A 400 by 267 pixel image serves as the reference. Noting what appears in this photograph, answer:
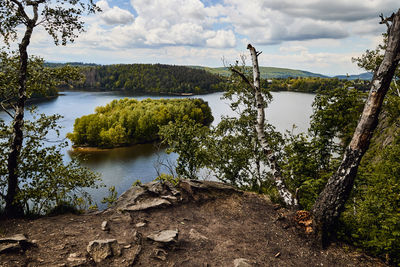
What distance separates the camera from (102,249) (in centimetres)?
A: 582

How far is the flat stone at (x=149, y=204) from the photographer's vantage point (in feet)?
28.4

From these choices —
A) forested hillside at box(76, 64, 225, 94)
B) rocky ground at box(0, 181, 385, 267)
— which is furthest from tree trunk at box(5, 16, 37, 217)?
forested hillside at box(76, 64, 225, 94)

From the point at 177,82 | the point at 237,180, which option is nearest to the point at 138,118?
the point at 237,180

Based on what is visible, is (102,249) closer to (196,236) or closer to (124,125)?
(196,236)

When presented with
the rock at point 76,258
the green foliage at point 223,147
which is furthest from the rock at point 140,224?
the green foliage at point 223,147

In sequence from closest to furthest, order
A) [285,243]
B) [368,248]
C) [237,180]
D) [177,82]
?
[368,248] < [285,243] < [237,180] < [177,82]

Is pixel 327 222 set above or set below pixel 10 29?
below

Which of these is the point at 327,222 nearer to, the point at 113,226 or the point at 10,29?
the point at 113,226

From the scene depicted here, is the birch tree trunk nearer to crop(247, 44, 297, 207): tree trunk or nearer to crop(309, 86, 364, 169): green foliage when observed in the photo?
crop(247, 44, 297, 207): tree trunk

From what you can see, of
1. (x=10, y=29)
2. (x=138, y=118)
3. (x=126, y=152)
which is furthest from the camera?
(x=138, y=118)

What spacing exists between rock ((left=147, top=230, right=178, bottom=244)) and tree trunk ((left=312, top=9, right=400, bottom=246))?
3715 mm

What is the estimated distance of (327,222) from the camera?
653 centimetres

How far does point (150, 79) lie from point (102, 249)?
166 meters

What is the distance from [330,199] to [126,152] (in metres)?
50.2
